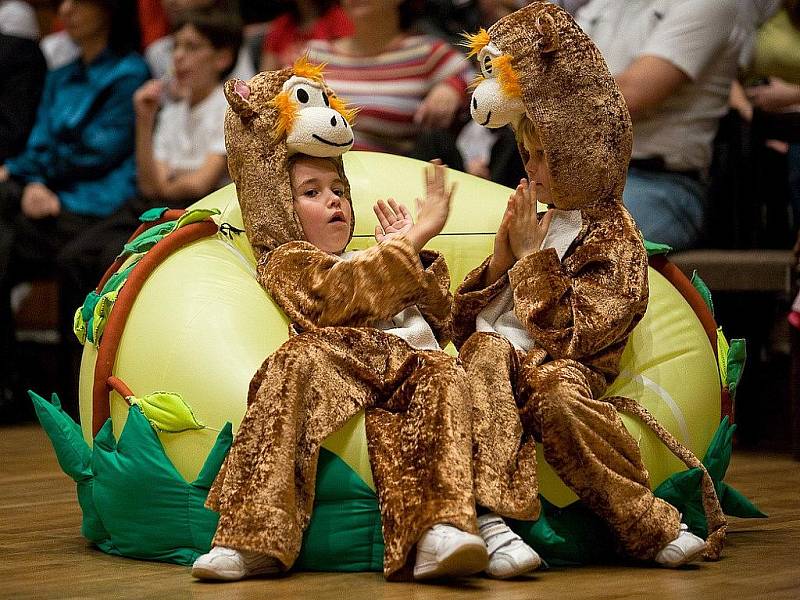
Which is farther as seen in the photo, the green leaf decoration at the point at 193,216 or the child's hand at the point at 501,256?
the green leaf decoration at the point at 193,216

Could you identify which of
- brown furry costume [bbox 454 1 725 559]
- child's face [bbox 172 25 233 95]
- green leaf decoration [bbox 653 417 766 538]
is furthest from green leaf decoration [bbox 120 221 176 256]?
child's face [bbox 172 25 233 95]

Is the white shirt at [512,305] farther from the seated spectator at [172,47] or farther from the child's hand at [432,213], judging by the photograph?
the seated spectator at [172,47]

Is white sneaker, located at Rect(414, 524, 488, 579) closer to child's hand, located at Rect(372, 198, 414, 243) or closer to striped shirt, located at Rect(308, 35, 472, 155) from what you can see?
child's hand, located at Rect(372, 198, 414, 243)

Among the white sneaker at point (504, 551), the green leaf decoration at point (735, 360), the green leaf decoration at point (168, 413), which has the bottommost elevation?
the white sneaker at point (504, 551)

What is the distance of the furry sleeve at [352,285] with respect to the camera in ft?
7.82

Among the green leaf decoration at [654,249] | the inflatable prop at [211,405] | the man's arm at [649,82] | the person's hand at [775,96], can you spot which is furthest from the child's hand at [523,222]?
the person's hand at [775,96]

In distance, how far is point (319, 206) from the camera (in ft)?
8.44

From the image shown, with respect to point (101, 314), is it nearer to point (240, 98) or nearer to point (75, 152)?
point (240, 98)

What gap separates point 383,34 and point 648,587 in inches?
92.4

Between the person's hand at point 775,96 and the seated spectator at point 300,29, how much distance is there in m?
1.28

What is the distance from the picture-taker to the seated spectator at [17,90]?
15.8 ft

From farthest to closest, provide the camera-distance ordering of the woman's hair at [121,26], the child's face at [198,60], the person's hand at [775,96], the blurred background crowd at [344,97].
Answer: the woman's hair at [121,26]
the child's face at [198,60]
the person's hand at [775,96]
the blurred background crowd at [344,97]

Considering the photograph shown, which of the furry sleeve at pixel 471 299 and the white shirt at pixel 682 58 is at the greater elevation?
the white shirt at pixel 682 58

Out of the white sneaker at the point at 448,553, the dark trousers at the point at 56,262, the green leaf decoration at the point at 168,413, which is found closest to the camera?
the white sneaker at the point at 448,553
